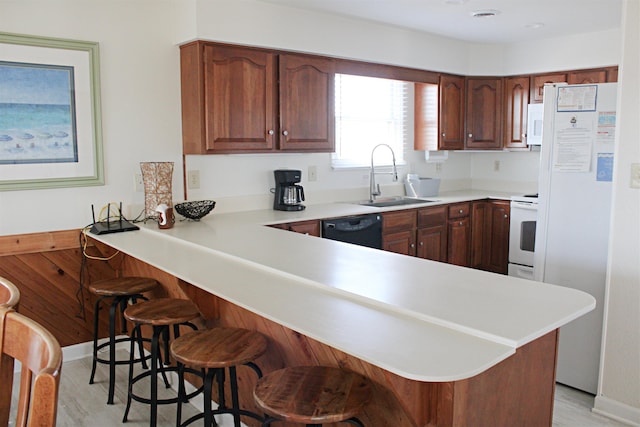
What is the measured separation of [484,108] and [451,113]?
385mm

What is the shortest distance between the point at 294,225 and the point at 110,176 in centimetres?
121

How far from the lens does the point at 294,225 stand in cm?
378

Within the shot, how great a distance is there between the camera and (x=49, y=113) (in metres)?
3.28

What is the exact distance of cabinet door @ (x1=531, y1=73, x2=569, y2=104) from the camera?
201 inches

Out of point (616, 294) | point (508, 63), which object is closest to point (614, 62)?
point (508, 63)

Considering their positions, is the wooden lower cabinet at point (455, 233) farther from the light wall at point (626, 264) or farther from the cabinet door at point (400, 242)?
the light wall at point (626, 264)

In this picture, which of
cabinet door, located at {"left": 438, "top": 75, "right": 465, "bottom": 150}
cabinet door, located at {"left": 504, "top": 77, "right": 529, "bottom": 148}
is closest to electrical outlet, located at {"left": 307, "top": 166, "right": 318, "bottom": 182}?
cabinet door, located at {"left": 438, "top": 75, "right": 465, "bottom": 150}

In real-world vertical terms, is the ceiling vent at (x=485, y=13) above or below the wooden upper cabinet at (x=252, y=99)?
above

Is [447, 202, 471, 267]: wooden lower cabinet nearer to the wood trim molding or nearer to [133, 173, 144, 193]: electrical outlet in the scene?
[133, 173, 144, 193]: electrical outlet

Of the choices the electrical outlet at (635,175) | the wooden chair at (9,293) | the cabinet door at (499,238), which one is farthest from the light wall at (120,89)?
the cabinet door at (499,238)

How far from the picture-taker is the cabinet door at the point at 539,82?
5.12m

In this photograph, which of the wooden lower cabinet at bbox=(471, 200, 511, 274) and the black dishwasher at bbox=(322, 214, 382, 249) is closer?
the black dishwasher at bbox=(322, 214, 382, 249)

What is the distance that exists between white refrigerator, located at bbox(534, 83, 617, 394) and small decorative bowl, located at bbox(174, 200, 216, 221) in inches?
80.2

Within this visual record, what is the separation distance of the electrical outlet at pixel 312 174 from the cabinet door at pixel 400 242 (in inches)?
30.3
